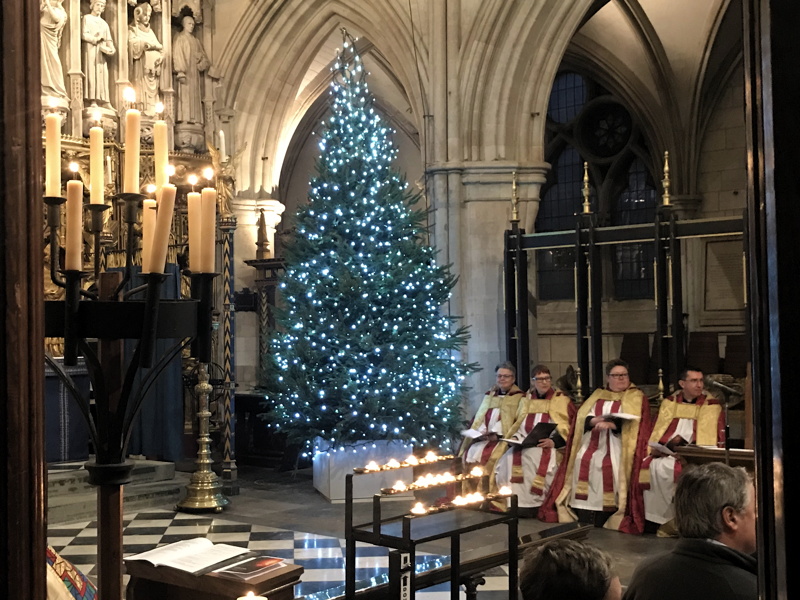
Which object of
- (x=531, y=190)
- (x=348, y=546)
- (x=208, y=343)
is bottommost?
(x=348, y=546)

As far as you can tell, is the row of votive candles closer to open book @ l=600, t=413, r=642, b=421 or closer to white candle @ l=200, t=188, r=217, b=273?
white candle @ l=200, t=188, r=217, b=273

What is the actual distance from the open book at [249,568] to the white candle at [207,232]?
1.19 metres

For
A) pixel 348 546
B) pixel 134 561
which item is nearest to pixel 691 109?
pixel 348 546

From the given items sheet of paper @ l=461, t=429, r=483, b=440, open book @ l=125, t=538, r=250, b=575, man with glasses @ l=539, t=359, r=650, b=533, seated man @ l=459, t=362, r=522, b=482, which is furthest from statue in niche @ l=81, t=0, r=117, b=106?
open book @ l=125, t=538, r=250, b=575

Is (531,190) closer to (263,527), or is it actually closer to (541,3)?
(541,3)

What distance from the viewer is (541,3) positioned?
1048 cm

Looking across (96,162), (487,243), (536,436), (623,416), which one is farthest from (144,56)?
(96,162)

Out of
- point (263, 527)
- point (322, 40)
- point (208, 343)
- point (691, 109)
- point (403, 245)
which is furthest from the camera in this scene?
point (691, 109)

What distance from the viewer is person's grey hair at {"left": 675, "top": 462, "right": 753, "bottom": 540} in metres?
2.55

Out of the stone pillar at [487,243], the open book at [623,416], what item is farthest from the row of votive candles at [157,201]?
the stone pillar at [487,243]

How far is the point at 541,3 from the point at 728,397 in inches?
185

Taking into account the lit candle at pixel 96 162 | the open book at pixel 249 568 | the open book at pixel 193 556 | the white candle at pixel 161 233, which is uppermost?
the lit candle at pixel 96 162

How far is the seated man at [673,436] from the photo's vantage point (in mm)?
6734

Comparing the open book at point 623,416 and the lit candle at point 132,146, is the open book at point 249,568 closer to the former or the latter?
the lit candle at point 132,146
